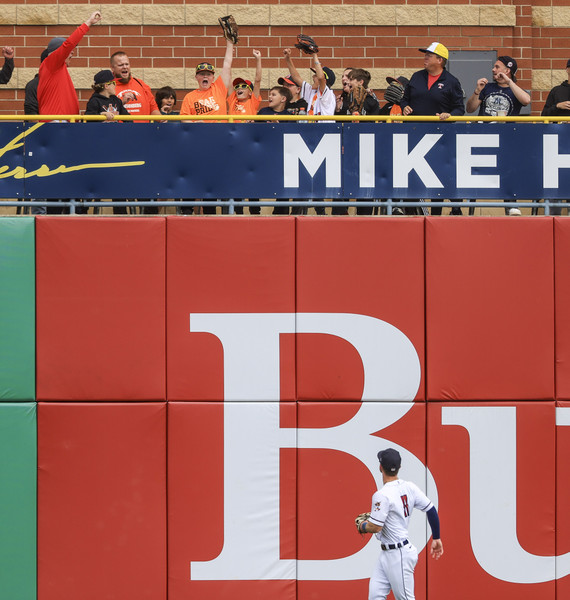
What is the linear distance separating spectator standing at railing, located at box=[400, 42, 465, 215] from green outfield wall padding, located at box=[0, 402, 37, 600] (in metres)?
5.63

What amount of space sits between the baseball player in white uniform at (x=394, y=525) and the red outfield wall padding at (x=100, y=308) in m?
2.97

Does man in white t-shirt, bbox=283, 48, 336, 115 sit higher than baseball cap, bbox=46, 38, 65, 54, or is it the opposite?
baseball cap, bbox=46, 38, 65, 54

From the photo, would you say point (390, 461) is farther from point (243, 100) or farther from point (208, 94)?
point (208, 94)

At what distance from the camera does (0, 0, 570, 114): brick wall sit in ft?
54.8

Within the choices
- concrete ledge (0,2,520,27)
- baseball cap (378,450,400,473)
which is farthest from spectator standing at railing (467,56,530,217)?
baseball cap (378,450,400,473)

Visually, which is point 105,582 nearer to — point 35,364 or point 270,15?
point 35,364

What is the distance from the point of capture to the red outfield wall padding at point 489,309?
38.6 feet

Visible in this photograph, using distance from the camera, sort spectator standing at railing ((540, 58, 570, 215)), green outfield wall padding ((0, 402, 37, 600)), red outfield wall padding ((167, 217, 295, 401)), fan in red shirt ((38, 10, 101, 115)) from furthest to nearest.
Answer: spectator standing at railing ((540, 58, 570, 215)), fan in red shirt ((38, 10, 101, 115)), red outfield wall padding ((167, 217, 295, 401)), green outfield wall padding ((0, 402, 37, 600))

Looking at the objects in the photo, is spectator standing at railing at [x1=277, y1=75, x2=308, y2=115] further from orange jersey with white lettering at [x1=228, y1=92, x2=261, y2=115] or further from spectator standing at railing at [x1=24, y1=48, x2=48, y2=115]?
spectator standing at railing at [x1=24, y1=48, x2=48, y2=115]

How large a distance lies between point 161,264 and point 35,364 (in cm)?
183

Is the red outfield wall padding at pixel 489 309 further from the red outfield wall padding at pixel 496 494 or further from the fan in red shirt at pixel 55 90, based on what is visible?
the fan in red shirt at pixel 55 90

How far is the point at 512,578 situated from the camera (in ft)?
38.5

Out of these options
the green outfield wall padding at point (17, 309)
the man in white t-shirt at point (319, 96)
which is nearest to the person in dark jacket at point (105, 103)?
the green outfield wall padding at point (17, 309)

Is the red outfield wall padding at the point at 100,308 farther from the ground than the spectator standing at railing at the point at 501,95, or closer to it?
closer to it
